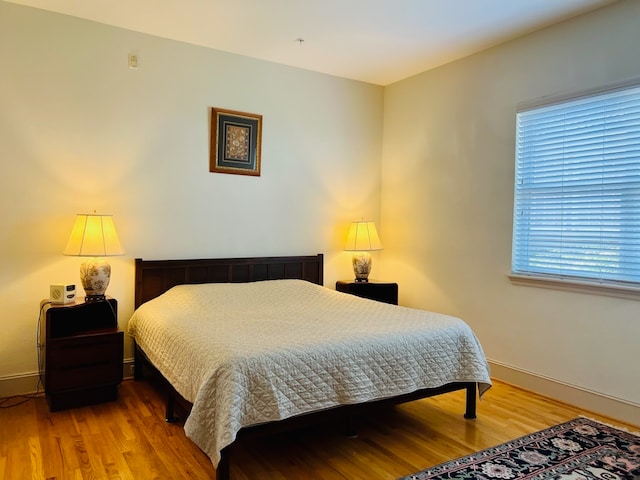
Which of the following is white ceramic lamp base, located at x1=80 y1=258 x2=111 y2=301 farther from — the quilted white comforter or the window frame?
the window frame

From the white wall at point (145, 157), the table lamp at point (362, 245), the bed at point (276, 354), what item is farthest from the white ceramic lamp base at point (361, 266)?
the bed at point (276, 354)

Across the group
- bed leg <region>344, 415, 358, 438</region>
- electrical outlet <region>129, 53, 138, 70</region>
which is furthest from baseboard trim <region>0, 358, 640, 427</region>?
electrical outlet <region>129, 53, 138, 70</region>

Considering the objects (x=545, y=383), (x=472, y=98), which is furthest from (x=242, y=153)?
(x=545, y=383)

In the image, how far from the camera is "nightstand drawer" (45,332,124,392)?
2902 mm

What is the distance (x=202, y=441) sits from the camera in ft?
6.75

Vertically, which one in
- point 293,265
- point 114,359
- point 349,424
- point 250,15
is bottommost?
point 349,424

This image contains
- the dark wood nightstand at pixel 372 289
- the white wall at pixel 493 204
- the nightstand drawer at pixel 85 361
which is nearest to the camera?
the nightstand drawer at pixel 85 361

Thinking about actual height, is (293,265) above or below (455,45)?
below

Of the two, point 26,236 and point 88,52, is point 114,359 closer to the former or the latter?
point 26,236

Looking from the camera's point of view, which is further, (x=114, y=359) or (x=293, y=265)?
(x=293, y=265)

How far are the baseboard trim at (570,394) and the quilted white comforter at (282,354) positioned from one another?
0.80 meters

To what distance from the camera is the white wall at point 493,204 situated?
3.01 metres

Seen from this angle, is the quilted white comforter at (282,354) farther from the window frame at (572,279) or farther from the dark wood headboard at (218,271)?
the window frame at (572,279)

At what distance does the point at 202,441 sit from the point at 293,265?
92.0 inches
